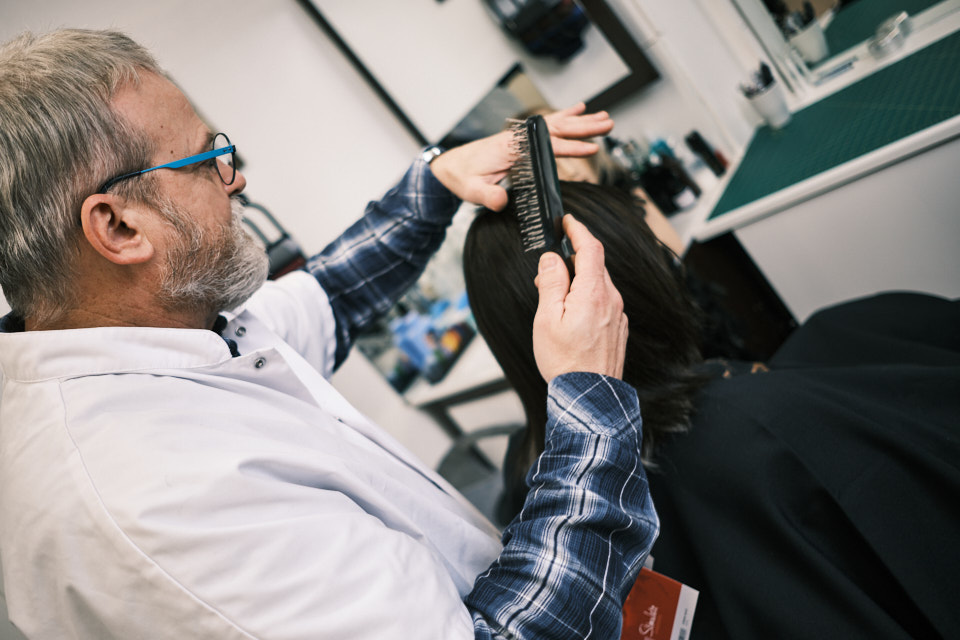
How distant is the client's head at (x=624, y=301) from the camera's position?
1105 millimetres

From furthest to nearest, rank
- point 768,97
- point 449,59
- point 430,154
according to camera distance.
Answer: point 449,59 → point 768,97 → point 430,154

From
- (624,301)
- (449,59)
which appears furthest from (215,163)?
(449,59)

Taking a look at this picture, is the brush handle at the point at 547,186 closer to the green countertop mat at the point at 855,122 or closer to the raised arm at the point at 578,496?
the raised arm at the point at 578,496

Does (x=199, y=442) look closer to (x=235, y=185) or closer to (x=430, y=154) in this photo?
(x=235, y=185)

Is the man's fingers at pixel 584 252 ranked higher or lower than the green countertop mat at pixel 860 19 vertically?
higher

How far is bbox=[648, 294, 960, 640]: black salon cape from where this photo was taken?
0.90 metres

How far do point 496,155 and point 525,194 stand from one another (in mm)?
183

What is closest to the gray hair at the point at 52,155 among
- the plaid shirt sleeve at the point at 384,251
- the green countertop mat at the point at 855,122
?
the plaid shirt sleeve at the point at 384,251

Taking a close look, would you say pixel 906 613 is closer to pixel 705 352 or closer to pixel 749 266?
pixel 705 352

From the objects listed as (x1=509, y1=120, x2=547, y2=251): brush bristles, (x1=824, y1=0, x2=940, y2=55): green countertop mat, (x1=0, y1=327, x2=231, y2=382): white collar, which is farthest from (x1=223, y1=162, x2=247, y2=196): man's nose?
(x1=824, y1=0, x2=940, y2=55): green countertop mat

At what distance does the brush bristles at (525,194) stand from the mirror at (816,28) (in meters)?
1.46

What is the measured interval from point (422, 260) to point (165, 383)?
30.9 inches

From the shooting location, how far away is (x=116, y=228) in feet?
2.88

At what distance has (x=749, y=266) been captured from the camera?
209 cm
